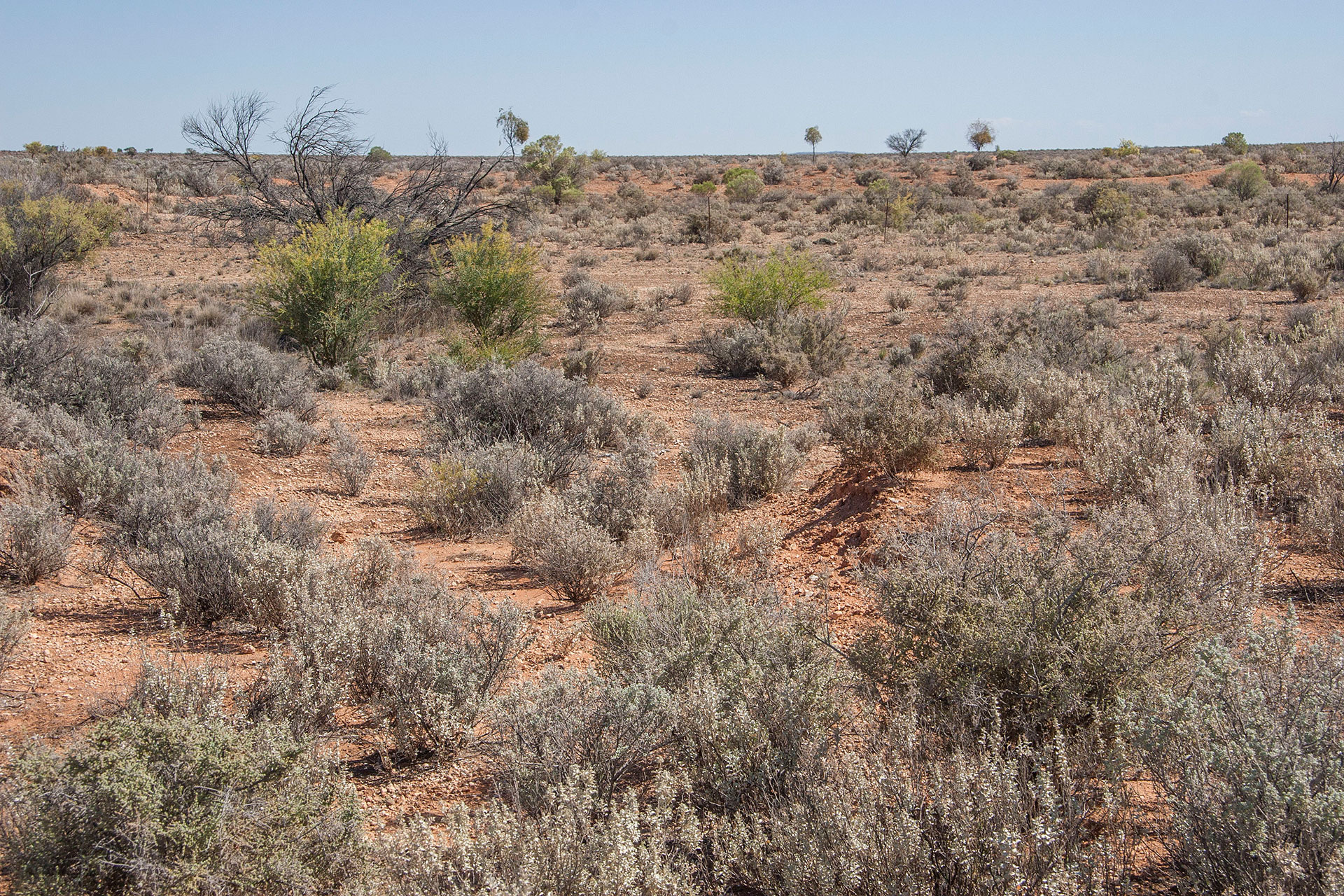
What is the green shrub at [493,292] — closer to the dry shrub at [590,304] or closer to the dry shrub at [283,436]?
the dry shrub at [590,304]

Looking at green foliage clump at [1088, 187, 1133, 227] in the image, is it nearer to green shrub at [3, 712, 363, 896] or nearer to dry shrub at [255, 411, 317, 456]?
dry shrub at [255, 411, 317, 456]

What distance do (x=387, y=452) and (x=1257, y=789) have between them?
8532 mm

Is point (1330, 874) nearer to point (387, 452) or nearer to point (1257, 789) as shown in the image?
point (1257, 789)

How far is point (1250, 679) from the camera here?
2.54 meters

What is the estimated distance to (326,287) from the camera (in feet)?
39.9

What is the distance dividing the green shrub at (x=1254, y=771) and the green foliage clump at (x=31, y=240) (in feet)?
51.5

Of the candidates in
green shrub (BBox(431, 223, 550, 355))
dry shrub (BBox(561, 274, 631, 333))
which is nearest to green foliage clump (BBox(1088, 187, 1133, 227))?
dry shrub (BBox(561, 274, 631, 333))

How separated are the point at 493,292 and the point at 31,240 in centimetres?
838

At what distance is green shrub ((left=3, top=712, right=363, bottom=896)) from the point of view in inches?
95.2

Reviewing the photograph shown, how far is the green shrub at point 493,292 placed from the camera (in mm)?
13266

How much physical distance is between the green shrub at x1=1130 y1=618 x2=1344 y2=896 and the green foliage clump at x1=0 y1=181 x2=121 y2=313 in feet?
51.5

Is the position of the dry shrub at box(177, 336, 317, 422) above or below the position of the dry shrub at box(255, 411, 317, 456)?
above

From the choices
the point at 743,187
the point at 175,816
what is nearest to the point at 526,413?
the point at 175,816

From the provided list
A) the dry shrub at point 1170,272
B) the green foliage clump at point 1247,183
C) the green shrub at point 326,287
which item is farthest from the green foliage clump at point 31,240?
the green foliage clump at point 1247,183
